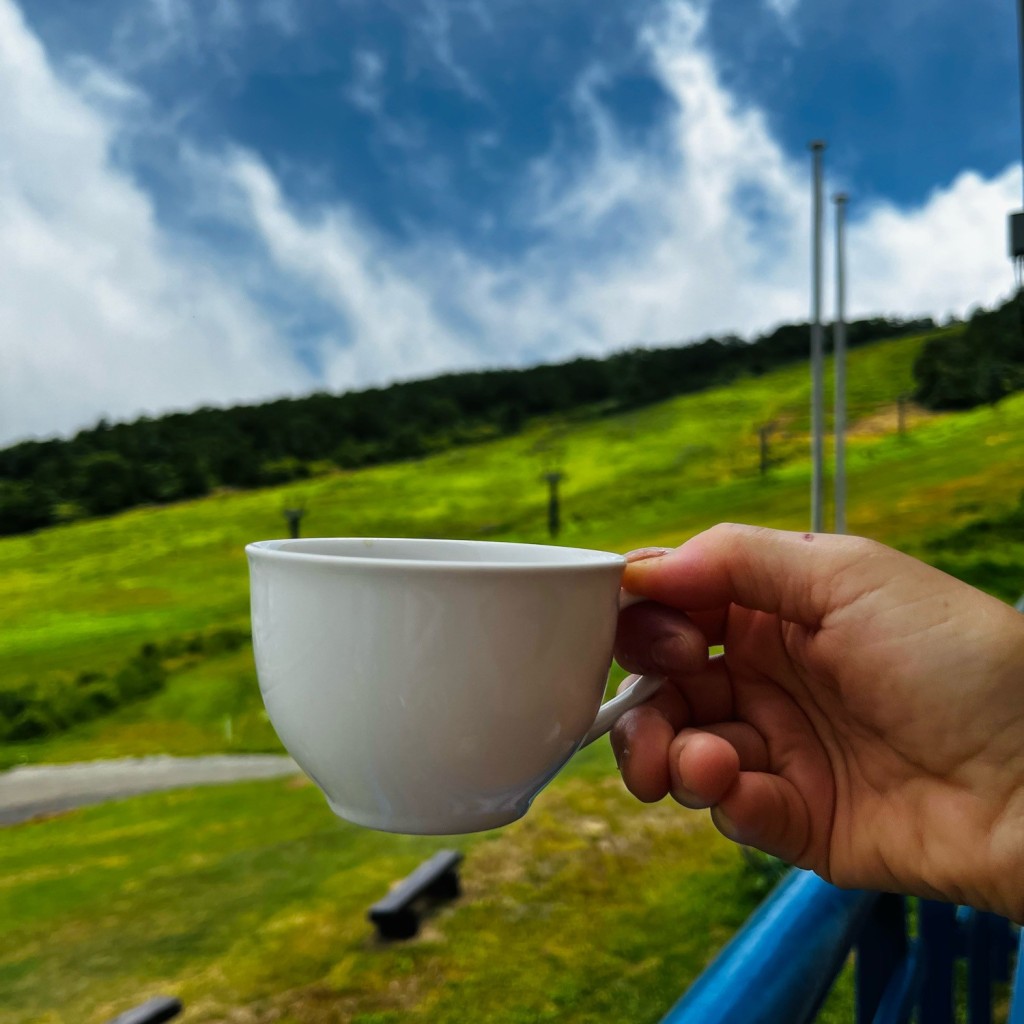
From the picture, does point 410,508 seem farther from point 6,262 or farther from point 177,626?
point 6,262

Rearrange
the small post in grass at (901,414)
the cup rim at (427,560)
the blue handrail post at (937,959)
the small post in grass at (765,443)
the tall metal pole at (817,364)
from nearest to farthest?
the cup rim at (427,560)
the blue handrail post at (937,959)
the tall metal pole at (817,364)
the small post in grass at (765,443)
the small post in grass at (901,414)

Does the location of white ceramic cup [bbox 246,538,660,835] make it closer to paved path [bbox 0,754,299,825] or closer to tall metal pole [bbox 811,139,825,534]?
tall metal pole [bbox 811,139,825,534]

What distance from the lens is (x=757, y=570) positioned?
44 cm

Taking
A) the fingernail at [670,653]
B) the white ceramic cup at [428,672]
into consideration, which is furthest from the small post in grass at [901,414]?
the white ceramic cup at [428,672]

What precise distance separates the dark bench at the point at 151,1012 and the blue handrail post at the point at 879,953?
8.27 feet

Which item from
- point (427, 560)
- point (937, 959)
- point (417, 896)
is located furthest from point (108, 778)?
point (427, 560)

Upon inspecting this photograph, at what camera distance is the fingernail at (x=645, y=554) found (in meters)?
0.40

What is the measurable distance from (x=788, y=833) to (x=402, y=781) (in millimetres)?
276

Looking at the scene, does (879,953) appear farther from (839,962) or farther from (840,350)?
(840,350)

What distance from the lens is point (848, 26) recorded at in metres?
10.2

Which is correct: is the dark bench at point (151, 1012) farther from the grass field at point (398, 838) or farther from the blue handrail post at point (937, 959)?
the blue handrail post at point (937, 959)

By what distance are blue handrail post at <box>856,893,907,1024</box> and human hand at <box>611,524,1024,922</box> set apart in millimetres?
124

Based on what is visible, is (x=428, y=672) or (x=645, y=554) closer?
(x=428, y=672)

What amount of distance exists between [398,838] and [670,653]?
5966 mm
